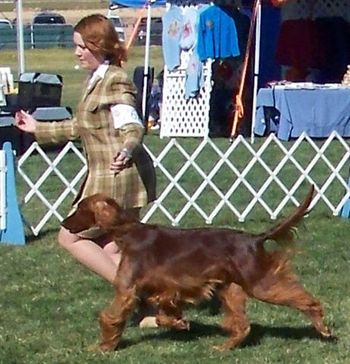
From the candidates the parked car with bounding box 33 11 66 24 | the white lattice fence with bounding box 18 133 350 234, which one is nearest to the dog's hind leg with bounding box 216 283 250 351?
the white lattice fence with bounding box 18 133 350 234

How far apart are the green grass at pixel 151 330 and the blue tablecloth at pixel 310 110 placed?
19.4ft

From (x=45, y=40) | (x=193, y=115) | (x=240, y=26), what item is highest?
(x=240, y=26)

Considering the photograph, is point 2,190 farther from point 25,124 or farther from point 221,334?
point 221,334

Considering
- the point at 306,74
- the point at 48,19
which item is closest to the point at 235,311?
the point at 306,74

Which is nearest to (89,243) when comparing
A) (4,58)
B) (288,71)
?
(288,71)

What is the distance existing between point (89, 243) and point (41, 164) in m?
6.75

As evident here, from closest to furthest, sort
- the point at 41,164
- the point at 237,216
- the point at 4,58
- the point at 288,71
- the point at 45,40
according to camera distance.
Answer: the point at 237,216
the point at 41,164
the point at 288,71
the point at 4,58
the point at 45,40

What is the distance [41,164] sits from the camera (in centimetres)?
1256

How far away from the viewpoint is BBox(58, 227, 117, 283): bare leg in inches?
232

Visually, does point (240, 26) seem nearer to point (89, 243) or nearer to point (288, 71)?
point (288, 71)

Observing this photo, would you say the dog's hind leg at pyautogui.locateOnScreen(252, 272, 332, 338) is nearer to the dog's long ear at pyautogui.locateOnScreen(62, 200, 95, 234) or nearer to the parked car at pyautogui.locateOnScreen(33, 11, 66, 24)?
the dog's long ear at pyautogui.locateOnScreen(62, 200, 95, 234)

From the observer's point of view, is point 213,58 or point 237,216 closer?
point 237,216

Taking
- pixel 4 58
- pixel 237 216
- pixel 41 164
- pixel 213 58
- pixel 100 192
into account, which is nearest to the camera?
pixel 100 192

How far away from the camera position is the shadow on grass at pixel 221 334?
19.0ft
